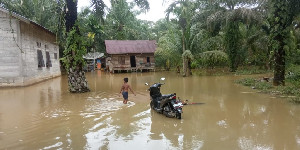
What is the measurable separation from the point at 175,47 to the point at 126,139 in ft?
50.8

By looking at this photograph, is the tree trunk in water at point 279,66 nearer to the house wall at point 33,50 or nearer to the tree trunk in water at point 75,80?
the tree trunk in water at point 75,80

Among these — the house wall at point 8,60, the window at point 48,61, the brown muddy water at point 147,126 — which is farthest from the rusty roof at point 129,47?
the brown muddy water at point 147,126

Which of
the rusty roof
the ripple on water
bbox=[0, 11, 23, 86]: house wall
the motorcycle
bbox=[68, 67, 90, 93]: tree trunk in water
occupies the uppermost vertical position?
the rusty roof

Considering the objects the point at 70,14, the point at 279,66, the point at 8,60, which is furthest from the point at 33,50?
the point at 279,66

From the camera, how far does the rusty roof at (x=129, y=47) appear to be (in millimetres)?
26955

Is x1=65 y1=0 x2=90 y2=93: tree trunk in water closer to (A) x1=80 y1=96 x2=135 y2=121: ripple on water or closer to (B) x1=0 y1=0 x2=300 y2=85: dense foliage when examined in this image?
(B) x1=0 y1=0 x2=300 y2=85: dense foliage

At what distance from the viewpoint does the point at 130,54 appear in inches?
1099

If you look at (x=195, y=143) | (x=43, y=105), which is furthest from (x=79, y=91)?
(x=195, y=143)

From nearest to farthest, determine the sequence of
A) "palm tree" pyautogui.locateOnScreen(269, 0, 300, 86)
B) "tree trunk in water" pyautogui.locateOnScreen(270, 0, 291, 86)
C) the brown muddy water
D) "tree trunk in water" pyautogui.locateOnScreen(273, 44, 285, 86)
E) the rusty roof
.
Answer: the brown muddy water
"palm tree" pyautogui.locateOnScreen(269, 0, 300, 86)
"tree trunk in water" pyautogui.locateOnScreen(270, 0, 291, 86)
"tree trunk in water" pyautogui.locateOnScreen(273, 44, 285, 86)
the rusty roof

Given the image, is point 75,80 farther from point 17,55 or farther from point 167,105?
point 167,105

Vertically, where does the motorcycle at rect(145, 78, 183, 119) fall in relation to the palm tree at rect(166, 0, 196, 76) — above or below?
below

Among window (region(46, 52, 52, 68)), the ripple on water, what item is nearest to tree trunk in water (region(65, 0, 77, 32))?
the ripple on water

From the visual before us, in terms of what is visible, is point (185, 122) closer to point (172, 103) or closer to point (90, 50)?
point (172, 103)

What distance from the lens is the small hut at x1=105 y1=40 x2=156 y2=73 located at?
2719cm
